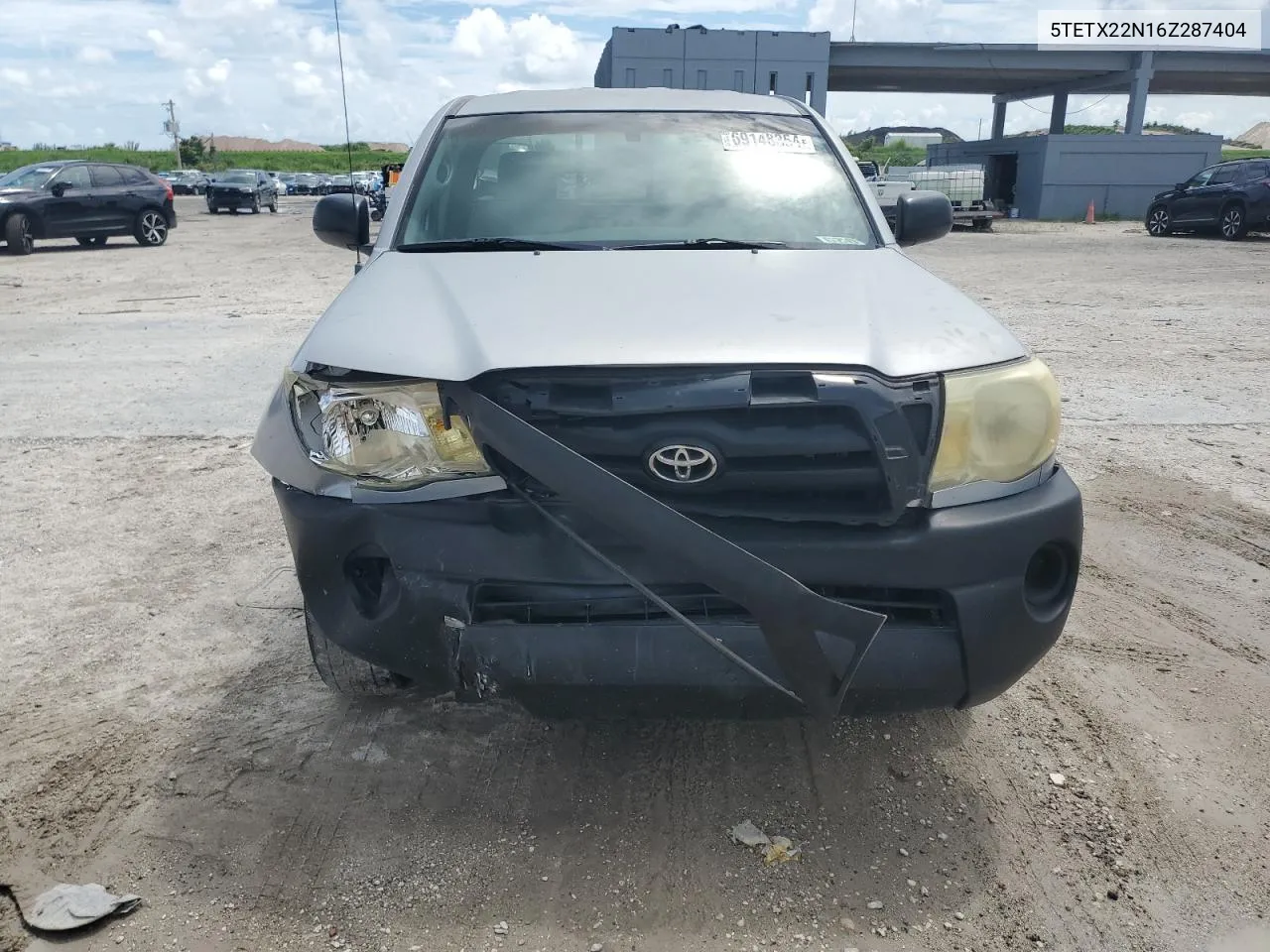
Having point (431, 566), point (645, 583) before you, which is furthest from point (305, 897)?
point (645, 583)

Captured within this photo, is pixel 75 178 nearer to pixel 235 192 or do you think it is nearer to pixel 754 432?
pixel 235 192

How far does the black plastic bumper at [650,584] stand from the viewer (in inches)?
87.7

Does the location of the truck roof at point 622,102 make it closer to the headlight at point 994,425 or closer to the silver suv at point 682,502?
the silver suv at point 682,502

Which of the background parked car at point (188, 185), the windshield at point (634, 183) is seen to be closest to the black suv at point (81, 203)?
the windshield at point (634, 183)

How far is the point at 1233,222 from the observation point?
20.5 m

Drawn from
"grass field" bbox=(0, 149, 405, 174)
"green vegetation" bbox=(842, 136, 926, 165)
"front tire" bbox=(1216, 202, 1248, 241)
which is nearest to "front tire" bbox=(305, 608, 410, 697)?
"front tire" bbox=(1216, 202, 1248, 241)

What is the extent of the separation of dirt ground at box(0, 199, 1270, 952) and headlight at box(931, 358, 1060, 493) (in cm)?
93

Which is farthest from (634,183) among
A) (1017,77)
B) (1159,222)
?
(1017,77)

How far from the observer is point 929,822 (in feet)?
8.58

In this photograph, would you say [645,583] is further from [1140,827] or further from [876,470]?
[1140,827]

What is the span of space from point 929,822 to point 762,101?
2.93 m

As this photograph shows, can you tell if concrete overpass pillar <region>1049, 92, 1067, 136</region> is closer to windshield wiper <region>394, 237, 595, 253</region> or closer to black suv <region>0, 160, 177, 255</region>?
black suv <region>0, 160, 177, 255</region>

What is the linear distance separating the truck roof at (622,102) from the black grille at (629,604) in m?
2.36

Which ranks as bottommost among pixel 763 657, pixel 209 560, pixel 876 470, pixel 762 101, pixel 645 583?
pixel 209 560
